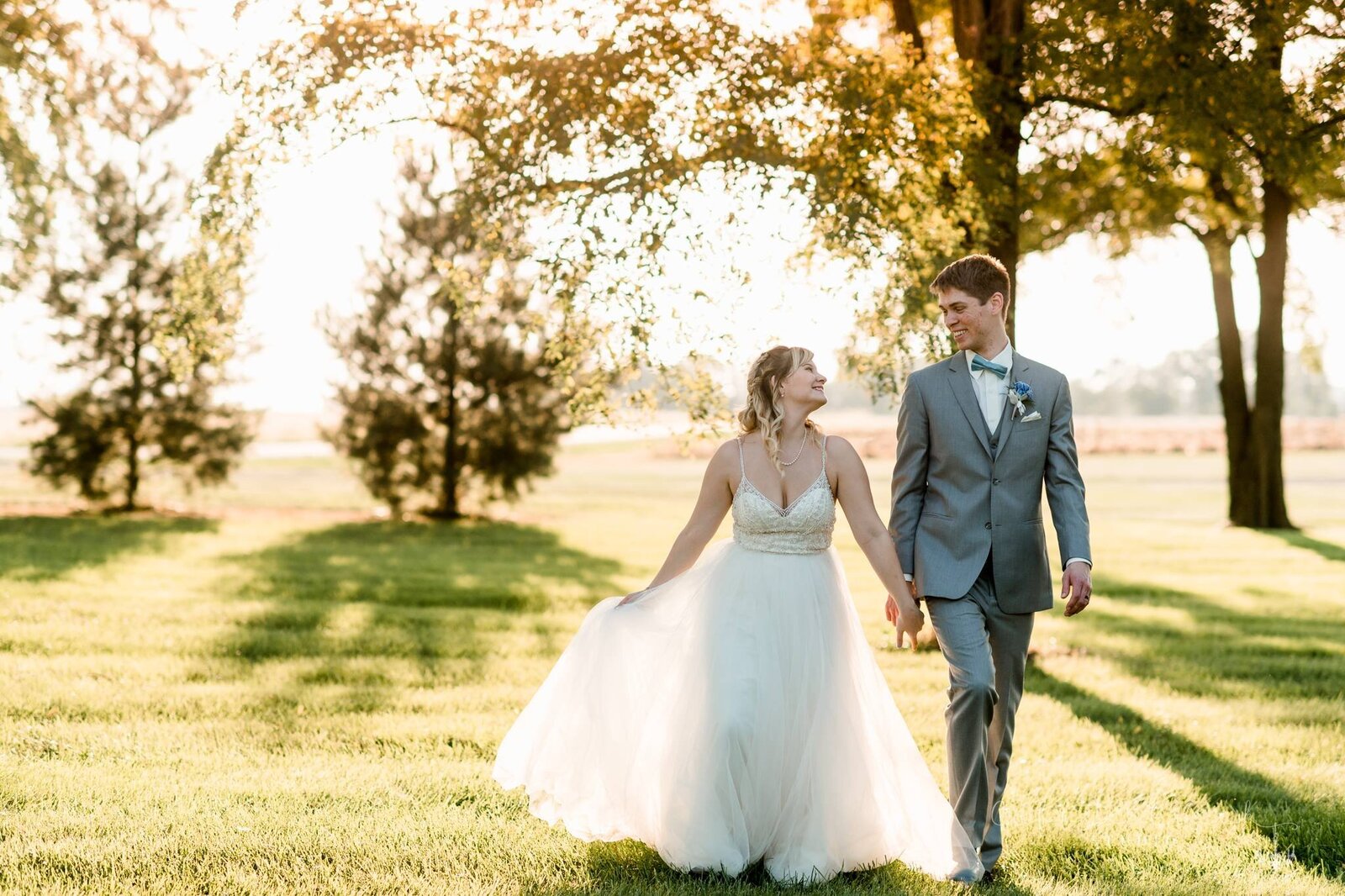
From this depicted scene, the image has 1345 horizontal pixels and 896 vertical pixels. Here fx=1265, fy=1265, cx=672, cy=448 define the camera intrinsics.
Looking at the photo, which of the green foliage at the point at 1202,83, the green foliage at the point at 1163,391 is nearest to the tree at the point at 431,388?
the green foliage at the point at 1202,83

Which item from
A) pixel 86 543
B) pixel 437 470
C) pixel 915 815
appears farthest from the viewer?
pixel 437 470

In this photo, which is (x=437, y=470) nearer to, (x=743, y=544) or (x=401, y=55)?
(x=401, y=55)

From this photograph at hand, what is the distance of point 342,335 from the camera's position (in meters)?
25.2

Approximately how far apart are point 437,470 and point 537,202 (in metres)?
16.5

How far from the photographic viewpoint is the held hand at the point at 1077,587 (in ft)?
16.6

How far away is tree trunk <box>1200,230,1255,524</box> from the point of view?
82.6 feet

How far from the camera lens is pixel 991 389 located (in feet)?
17.6

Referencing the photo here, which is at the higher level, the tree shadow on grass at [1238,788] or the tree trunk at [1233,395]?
the tree trunk at [1233,395]

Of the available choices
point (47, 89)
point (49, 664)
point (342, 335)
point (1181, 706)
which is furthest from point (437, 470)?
point (1181, 706)

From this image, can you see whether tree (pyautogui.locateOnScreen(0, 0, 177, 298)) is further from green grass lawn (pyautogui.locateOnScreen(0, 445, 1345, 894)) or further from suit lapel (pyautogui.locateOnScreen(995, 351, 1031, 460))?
suit lapel (pyautogui.locateOnScreen(995, 351, 1031, 460))

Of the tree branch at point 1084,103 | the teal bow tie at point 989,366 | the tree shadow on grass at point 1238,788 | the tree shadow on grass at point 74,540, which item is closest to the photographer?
the teal bow tie at point 989,366

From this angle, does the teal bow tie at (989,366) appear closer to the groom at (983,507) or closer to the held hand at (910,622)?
the groom at (983,507)

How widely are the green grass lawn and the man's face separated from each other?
89.4 inches

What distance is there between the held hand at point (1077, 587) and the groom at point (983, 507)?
0.01 metres
